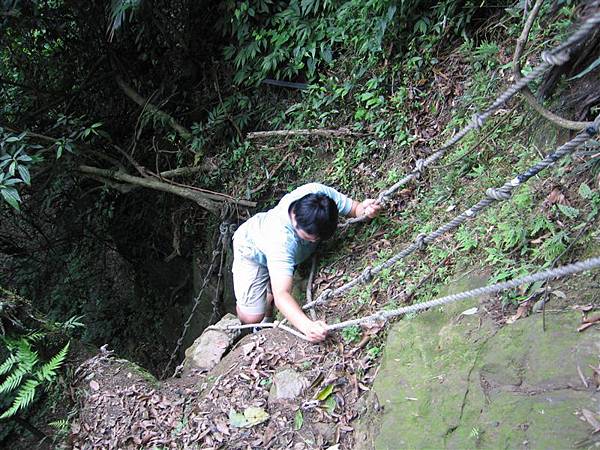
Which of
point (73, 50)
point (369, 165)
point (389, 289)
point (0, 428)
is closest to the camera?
point (389, 289)

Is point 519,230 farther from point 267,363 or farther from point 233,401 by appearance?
point 233,401

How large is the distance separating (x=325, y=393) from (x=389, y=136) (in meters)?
2.20

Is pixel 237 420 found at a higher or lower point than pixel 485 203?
lower

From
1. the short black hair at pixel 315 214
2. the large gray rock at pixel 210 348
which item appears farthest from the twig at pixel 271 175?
the short black hair at pixel 315 214

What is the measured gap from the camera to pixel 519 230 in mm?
2633

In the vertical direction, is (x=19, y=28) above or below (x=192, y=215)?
above

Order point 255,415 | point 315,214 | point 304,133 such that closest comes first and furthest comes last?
point 255,415 < point 315,214 < point 304,133

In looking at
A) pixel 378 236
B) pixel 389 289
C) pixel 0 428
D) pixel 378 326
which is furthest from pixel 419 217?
pixel 0 428

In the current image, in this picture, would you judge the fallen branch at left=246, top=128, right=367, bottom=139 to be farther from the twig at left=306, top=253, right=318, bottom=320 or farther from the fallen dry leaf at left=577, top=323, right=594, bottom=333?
the fallen dry leaf at left=577, top=323, right=594, bottom=333

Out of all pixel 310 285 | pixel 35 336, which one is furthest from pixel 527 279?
pixel 35 336

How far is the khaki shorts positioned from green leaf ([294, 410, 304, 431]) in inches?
59.4

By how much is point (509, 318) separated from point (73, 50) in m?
5.52

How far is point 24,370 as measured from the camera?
3148mm

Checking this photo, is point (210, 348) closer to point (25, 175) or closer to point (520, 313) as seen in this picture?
point (25, 175)
